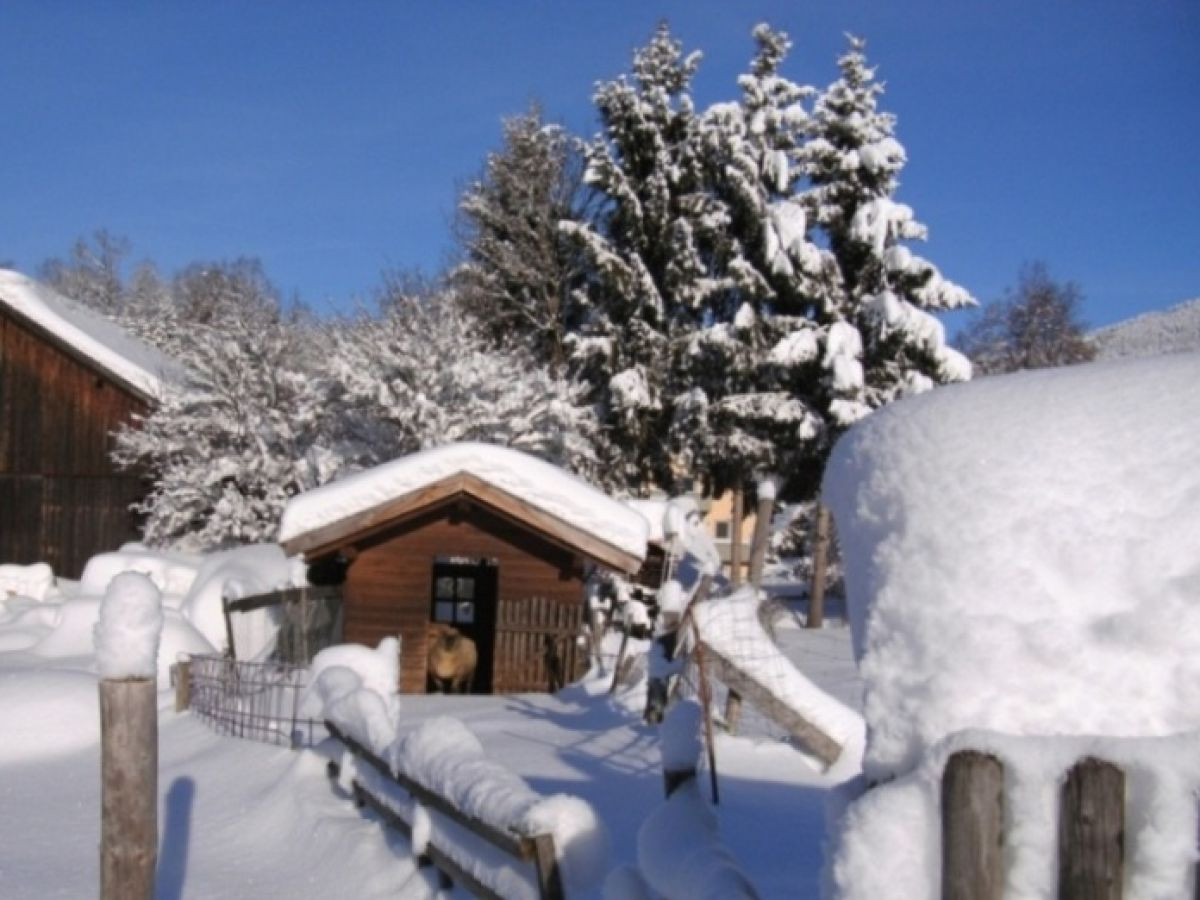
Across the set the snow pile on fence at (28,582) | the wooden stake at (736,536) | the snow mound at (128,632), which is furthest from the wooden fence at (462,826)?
the wooden stake at (736,536)

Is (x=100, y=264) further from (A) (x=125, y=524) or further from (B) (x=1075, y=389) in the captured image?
(B) (x=1075, y=389)

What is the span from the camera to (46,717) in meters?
12.3

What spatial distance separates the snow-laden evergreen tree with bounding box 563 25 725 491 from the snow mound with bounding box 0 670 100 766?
62.7ft

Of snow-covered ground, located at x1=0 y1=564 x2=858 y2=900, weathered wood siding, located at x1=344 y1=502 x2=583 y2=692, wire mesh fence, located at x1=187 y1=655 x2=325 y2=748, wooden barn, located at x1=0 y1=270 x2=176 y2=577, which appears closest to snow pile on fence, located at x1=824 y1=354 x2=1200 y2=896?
snow-covered ground, located at x1=0 y1=564 x2=858 y2=900

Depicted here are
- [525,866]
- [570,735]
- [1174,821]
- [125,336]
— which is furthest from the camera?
[125,336]

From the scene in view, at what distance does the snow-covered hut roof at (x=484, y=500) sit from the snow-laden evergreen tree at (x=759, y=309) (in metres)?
14.2

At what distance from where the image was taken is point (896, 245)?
97.5ft

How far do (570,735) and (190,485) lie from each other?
16.8m

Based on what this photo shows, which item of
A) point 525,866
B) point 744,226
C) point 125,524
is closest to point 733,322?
point 744,226

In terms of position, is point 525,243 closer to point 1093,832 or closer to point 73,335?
point 73,335

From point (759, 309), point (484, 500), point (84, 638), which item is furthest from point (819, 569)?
point (84, 638)

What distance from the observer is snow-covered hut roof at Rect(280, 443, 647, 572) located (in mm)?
15961

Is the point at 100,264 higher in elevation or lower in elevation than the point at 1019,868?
higher

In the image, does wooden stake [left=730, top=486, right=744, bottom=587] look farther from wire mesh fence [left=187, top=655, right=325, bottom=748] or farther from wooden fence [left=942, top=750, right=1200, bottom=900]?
wooden fence [left=942, top=750, right=1200, bottom=900]
